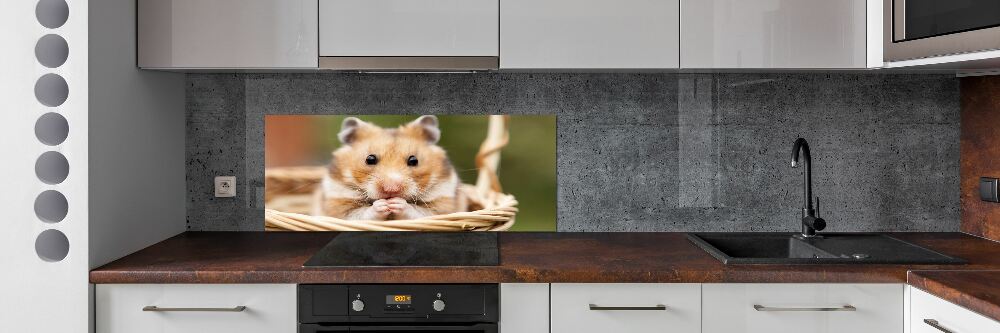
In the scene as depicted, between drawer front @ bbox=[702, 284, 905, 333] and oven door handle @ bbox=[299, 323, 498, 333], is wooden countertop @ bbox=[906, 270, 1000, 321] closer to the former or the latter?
drawer front @ bbox=[702, 284, 905, 333]

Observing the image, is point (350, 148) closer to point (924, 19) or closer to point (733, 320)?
point (733, 320)

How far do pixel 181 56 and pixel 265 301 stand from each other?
2.61ft

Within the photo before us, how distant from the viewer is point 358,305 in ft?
6.22

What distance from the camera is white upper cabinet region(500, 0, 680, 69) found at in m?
2.20

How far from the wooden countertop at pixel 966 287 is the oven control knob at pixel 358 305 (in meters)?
1.38

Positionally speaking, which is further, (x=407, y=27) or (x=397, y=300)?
(x=407, y=27)

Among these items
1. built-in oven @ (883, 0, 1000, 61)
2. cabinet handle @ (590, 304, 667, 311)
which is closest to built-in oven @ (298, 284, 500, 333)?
cabinet handle @ (590, 304, 667, 311)
